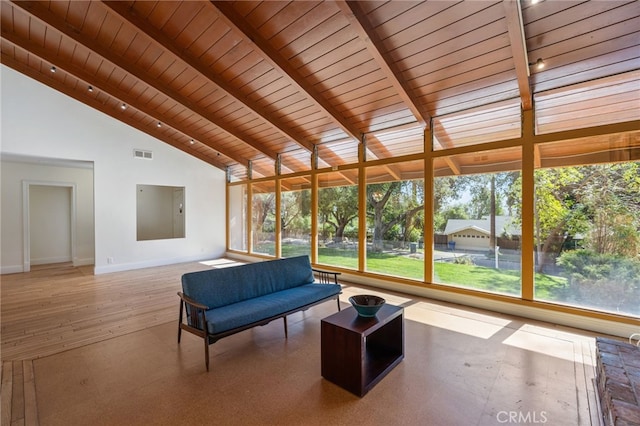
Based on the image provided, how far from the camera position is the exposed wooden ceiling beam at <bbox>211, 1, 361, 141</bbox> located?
3305mm

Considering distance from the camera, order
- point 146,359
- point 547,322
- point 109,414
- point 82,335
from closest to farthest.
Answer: point 109,414
point 146,359
point 82,335
point 547,322

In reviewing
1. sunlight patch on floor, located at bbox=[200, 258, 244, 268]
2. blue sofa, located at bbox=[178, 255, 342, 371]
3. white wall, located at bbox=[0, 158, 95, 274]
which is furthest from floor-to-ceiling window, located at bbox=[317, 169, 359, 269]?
white wall, located at bbox=[0, 158, 95, 274]

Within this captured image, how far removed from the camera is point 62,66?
5.05 metres

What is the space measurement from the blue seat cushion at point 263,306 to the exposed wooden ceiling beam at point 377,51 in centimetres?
281

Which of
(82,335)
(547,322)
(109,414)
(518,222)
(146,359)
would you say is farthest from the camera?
(518,222)

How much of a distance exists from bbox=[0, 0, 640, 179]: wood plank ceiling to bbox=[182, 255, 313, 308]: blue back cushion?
2.63 meters

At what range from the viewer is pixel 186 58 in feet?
14.0

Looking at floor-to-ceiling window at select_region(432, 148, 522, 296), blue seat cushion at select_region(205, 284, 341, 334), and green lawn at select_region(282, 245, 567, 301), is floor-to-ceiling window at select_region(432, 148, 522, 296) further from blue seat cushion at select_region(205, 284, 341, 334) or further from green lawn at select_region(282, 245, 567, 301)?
blue seat cushion at select_region(205, 284, 341, 334)

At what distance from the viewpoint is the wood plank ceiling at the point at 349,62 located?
289 centimetres

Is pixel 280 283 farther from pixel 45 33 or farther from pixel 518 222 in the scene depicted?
pixel 45 33

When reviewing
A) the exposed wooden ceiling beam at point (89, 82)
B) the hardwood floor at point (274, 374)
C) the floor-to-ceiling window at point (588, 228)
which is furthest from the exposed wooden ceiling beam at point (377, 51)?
the exposed wooden ceiling beam at point (89, 82)

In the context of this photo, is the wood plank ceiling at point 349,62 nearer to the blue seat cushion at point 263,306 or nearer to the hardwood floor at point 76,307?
the blue seat cushion at point 263,306

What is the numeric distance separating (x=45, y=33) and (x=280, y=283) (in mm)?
5355

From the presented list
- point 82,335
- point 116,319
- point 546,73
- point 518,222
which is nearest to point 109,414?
point 82,335
